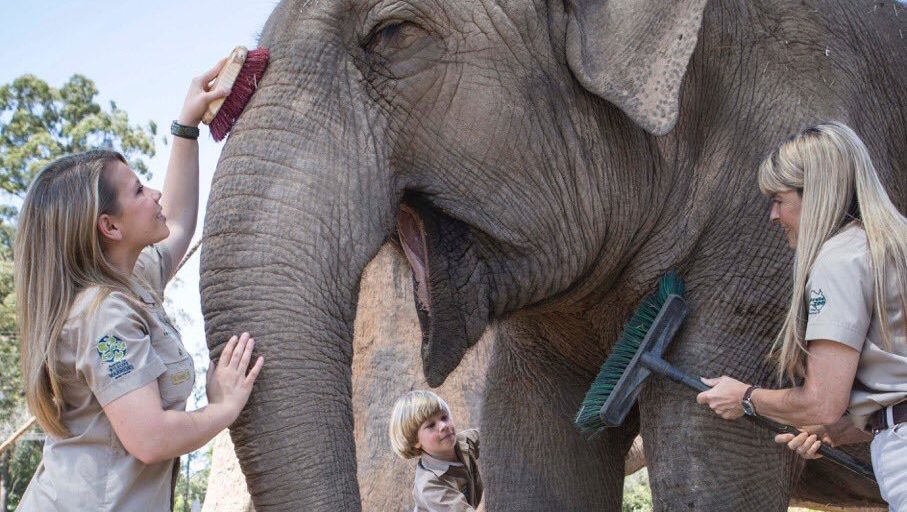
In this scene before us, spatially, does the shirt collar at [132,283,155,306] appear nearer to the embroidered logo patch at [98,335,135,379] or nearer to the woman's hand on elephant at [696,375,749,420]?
the embroidered logo patch at [98,335,135,379]

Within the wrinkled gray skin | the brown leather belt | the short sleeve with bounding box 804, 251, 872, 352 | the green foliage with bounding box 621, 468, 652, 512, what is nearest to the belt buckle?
the brown leather belt

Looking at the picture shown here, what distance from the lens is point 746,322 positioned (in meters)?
4.26

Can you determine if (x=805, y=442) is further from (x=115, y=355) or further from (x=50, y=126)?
(x=50, y=126)

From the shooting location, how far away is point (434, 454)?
5434mm

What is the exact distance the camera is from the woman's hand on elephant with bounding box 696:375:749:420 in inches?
144

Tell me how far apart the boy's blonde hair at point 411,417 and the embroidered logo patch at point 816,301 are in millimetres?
2378

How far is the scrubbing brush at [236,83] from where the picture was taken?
12.4 ft

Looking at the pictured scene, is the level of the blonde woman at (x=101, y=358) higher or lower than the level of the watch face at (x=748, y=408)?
higher

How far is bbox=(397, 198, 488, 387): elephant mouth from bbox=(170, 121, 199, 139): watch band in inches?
29.6

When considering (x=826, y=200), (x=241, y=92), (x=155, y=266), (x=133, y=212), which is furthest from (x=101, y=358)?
(x=826, y=200)

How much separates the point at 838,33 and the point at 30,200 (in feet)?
9.33

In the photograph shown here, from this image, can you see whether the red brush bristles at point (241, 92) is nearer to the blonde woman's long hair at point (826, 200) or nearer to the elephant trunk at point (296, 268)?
the elephant trunk at point (296, 268)

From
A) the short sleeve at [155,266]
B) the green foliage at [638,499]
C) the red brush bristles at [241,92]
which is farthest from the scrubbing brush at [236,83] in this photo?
the green foliage at [638,499]

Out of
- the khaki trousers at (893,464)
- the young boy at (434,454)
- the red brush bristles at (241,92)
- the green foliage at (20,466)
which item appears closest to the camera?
the khaki trousers at (893,464)
